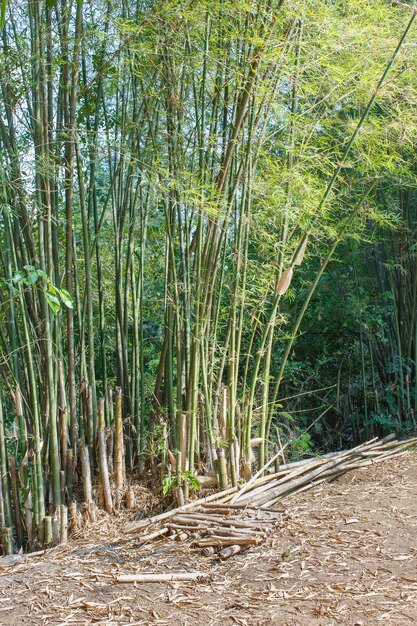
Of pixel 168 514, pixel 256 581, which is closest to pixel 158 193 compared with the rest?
pixel 168 514

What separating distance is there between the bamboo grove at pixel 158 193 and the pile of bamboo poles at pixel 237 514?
0.14 m

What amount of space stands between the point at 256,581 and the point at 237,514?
595 mm

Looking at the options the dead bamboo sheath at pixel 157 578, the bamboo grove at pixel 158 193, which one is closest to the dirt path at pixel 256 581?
the dead bamboo sheath at pixel 157 578

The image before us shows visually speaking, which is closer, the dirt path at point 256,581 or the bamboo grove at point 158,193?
the dirt path at point 256,581

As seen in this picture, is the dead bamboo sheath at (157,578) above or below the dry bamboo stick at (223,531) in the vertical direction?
above

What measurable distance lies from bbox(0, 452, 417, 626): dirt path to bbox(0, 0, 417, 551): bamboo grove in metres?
0.41

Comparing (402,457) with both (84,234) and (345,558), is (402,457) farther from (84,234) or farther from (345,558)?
(84,234)

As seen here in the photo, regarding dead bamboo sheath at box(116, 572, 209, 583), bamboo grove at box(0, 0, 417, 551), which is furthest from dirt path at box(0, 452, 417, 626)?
bamboo grove at box(0, 0, 417, 551)

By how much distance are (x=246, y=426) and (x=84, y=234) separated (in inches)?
50.6

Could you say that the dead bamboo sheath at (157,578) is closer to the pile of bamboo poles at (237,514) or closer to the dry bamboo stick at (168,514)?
the pile of bamboo poles at (237,514)

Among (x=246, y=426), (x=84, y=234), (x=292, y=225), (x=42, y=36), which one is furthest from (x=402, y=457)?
(x=42, y=36)

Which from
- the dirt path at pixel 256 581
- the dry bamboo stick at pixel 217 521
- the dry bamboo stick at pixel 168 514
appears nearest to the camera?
the dirt path at pixel 256 581

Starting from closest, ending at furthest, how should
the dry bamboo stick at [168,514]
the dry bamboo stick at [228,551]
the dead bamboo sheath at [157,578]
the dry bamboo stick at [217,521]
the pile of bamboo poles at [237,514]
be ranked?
the dead bamboo sheath at [157,578], the dry bamboo stick at [228,551], the pile of bamboo poles at [237,514], the dry bamboo stick at [217,521], the dry bamboo stick at [168,514]

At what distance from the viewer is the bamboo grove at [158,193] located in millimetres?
3158
